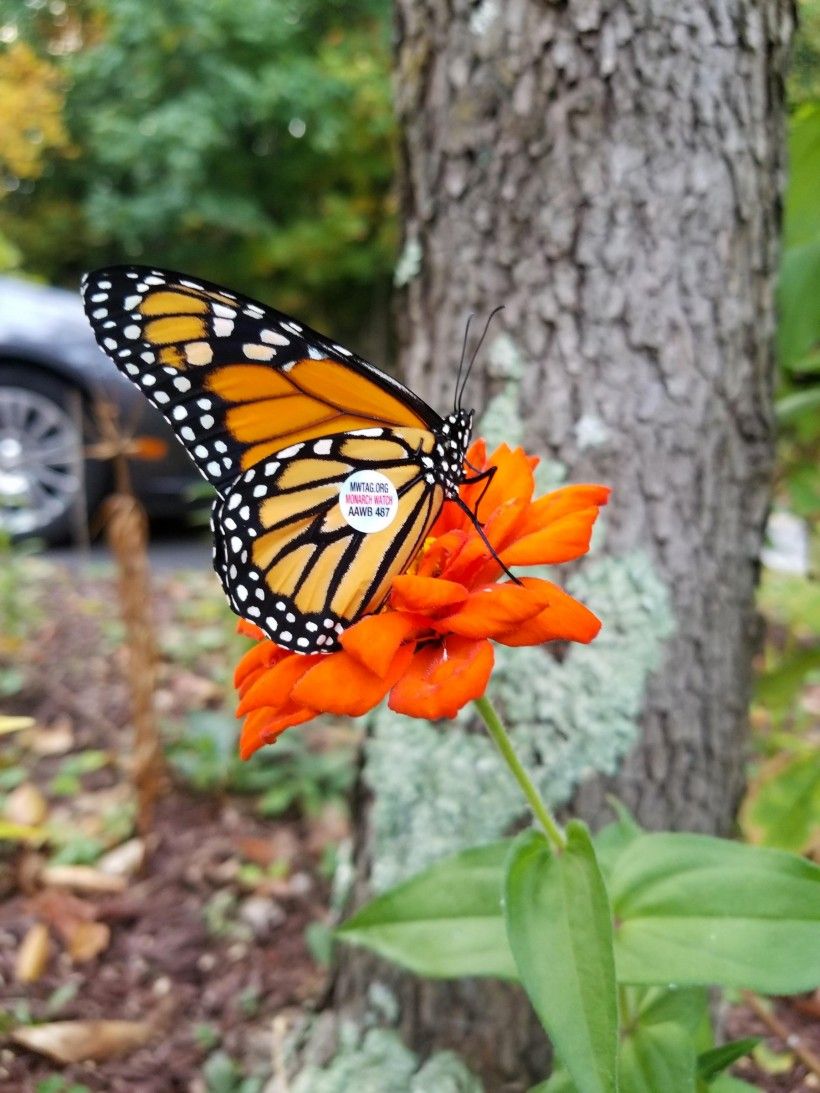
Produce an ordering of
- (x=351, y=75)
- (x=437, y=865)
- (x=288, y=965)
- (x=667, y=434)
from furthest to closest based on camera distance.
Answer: (x=351, y=75)
(x=288, y=965)
(x=667, y=434)
(x=437, y=865)

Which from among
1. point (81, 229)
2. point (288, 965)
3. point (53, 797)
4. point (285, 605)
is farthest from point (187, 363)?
point (81, 229)

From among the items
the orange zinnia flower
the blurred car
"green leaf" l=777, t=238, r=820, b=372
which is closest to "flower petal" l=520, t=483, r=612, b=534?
the orange zinnia flower

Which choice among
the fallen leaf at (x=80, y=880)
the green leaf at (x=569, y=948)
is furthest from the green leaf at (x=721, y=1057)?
the fallen leaf at (x=80, y=880)

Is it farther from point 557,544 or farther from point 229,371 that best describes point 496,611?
point 229,371

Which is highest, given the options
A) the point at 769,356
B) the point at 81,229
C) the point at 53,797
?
the point at 81,229

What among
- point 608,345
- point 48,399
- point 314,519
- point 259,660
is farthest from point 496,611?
point 48,399

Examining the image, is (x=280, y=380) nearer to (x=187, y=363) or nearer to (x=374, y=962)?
(x=187, y=363)
